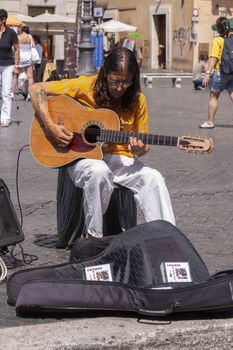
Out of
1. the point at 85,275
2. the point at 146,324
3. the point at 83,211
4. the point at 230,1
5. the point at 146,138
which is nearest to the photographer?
the point at 146,324

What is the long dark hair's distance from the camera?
5.45 metres

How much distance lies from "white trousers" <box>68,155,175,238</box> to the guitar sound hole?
5.3 inches

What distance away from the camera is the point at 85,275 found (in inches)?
185

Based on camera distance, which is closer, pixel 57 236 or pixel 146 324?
pixel 146 324

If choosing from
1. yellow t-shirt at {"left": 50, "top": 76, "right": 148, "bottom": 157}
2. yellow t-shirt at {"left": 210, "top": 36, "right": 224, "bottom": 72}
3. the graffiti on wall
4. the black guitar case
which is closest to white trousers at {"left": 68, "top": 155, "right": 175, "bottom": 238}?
yellow t-shirt at {"left": 50, "top": 76, "right": 148, "bottom": 157}

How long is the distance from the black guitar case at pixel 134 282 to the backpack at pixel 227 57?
8548 millimetres

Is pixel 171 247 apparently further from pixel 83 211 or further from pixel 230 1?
pixel 230 1

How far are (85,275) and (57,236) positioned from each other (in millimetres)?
1513

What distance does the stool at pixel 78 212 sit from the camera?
226 inches

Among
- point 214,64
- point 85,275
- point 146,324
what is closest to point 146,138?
point 85,275

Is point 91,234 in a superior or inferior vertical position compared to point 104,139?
inferior

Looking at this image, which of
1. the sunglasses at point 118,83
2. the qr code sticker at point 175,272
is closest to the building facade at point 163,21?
the sunglasses at point 118,83

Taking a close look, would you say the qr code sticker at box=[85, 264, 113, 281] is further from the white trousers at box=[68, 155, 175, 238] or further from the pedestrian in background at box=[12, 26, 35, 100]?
the pedestrian in background at box=[12, 26, 35, 100]

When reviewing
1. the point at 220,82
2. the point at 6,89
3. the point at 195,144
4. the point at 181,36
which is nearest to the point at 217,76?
the point at 220,82
